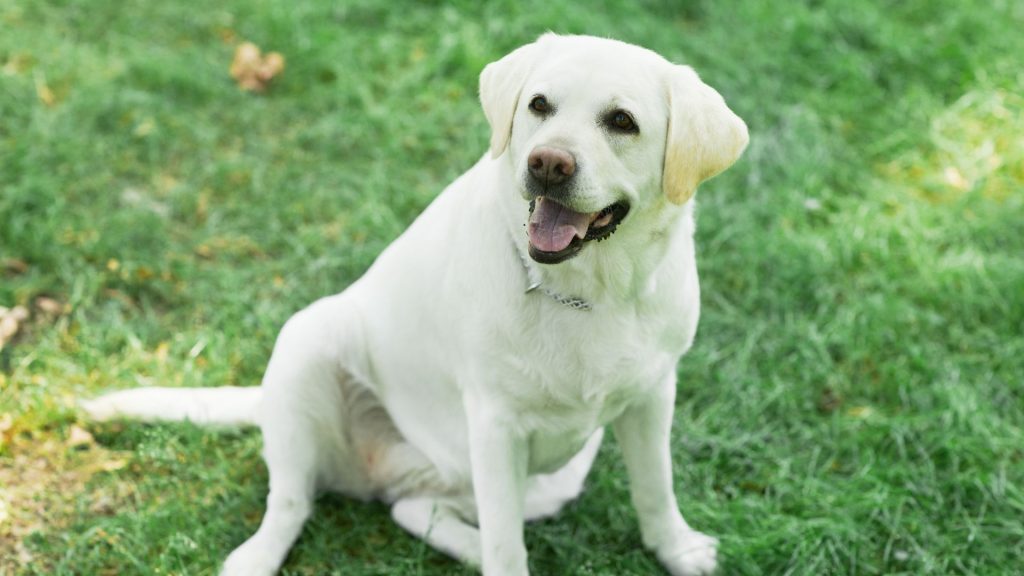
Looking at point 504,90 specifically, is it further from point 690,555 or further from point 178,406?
point 178,406

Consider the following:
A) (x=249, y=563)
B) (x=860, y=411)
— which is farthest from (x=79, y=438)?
(x=860, y=411)

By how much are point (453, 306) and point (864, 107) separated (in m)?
3.23

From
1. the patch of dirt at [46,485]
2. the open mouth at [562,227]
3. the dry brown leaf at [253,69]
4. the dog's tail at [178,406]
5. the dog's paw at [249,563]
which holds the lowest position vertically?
the dog's paw at [249,563]

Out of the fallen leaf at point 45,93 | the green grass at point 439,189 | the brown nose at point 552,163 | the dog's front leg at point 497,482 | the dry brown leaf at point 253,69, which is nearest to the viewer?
the brown nose at point 552,163

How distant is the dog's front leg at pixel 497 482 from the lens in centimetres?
282

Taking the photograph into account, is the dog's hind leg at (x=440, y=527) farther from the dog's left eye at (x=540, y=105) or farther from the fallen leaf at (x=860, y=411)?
the fallen leaf at (x=860, y=411)

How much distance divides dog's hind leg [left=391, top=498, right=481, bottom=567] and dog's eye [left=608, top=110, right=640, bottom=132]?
1.34 meters

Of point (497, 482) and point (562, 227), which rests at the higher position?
point (562, 227)

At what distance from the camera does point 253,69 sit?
5.38 meters

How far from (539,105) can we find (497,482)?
37.8 inches

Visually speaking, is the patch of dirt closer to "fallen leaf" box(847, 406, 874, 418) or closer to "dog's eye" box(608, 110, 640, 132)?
"dog's eye" box(608, 110, 640, 132)

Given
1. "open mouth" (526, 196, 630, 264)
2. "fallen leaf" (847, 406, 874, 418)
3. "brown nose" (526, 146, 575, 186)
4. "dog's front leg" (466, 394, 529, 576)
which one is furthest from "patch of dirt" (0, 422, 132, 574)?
"fallen leaf" (847, 406, 874, 418)

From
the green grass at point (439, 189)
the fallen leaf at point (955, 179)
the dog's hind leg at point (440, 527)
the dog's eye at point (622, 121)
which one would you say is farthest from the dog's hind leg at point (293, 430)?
the fallen leaf at point (955, 179)

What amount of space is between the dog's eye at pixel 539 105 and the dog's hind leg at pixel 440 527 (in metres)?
1.30
